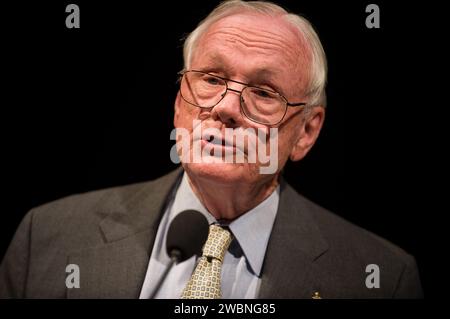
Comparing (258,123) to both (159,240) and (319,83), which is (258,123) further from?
(159,240)

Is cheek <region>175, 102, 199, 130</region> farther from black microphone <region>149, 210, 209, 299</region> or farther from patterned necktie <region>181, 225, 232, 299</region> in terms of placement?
patterned necktie <region>181, 225, 232, 299</region>

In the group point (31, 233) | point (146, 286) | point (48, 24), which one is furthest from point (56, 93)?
point (146, 286)

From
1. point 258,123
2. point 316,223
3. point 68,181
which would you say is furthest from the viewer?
point 68,181

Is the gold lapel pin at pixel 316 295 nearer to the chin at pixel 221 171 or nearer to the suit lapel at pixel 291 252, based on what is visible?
the suit lapel at pixel 291 252

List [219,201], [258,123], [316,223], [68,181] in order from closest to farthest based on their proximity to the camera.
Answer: [258,123] < [219,201] < [316,223] < [68,181]

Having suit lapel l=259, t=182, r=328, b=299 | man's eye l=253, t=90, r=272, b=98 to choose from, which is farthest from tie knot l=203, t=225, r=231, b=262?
man's eye l=253, t=90, r=272, b=98

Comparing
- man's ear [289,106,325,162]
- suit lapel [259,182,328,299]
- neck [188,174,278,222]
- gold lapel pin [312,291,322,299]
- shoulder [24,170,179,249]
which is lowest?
gold lapel pin [312,291,322,299]

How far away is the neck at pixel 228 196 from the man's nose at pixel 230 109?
0.91ft

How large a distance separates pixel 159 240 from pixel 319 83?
1.03 meters

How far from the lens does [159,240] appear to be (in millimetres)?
2221

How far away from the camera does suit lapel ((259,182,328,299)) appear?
213cm

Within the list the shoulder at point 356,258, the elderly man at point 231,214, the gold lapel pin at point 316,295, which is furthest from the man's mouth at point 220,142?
the gold lapel pin at point 316,295

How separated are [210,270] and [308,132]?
0.80m

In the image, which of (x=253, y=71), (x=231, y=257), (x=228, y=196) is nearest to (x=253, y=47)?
(x=253, y=71)
